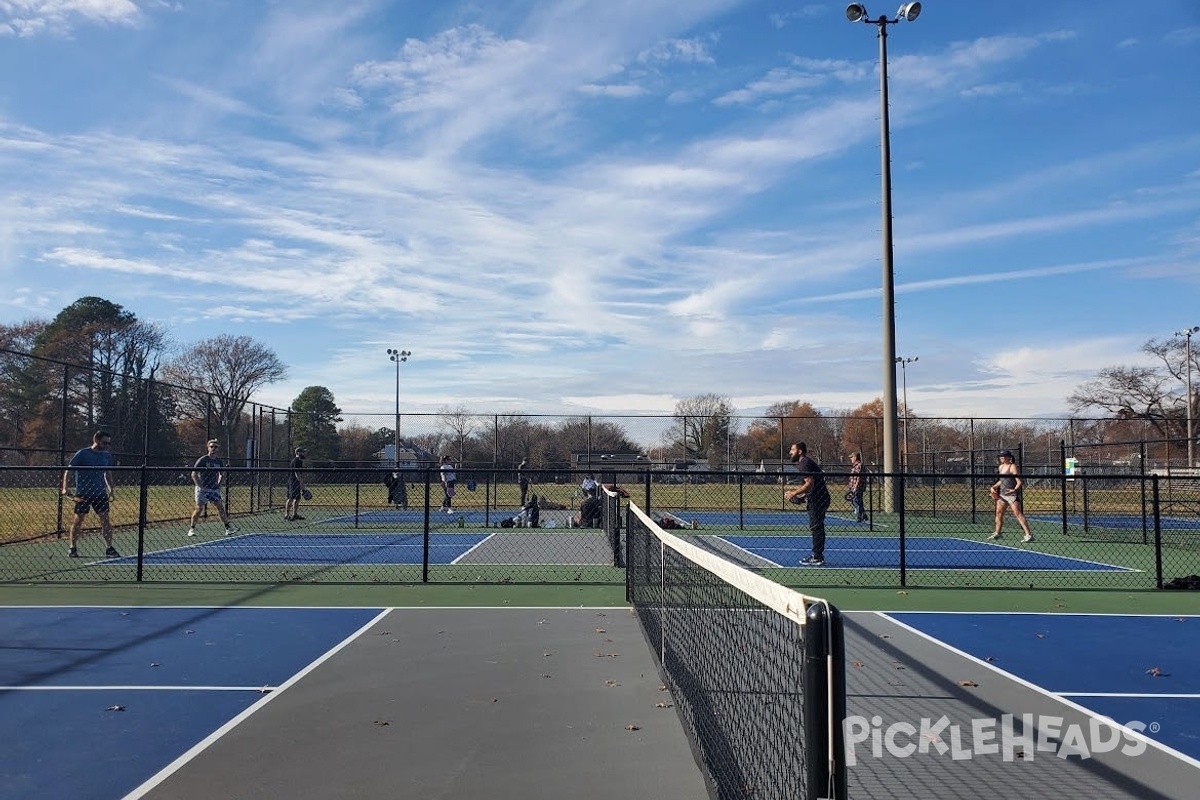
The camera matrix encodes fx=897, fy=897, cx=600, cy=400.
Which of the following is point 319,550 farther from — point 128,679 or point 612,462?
point 612,462

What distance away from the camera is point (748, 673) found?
16.5 ft

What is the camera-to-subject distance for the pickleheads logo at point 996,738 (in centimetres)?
521

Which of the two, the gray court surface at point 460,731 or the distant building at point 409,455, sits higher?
the distant building at point 409,455

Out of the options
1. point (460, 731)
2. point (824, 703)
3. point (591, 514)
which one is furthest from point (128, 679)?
point (591, 514)

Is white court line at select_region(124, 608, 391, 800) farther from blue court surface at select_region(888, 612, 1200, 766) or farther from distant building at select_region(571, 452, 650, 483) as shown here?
distant building at select_region(571, 452, 650, 483)

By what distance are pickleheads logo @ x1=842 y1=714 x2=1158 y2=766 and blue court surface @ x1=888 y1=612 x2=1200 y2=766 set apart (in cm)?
25

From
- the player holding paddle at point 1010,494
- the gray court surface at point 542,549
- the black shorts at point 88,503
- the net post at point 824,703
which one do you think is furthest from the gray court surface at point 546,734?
the player holding paddle at point 1010,494

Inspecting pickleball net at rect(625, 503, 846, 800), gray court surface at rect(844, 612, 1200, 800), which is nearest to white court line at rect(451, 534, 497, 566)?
pickleball net at rect(625, 503, 846, 800)

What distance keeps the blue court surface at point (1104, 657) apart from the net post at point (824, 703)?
3790mm

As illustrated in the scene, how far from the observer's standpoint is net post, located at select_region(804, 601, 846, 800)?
2.46 meters

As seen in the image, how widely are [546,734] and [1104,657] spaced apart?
5.21 m

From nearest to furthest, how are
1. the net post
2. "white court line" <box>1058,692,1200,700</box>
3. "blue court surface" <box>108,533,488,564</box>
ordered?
the net post < "white court line" <box>1058,692,1200,700</box> < "blue court surface" <box>108,533,488,564</box>

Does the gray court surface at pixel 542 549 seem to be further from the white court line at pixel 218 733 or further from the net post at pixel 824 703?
the net post at pixel 824 703

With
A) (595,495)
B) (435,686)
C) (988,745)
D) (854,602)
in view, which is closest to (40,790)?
(435,686)
